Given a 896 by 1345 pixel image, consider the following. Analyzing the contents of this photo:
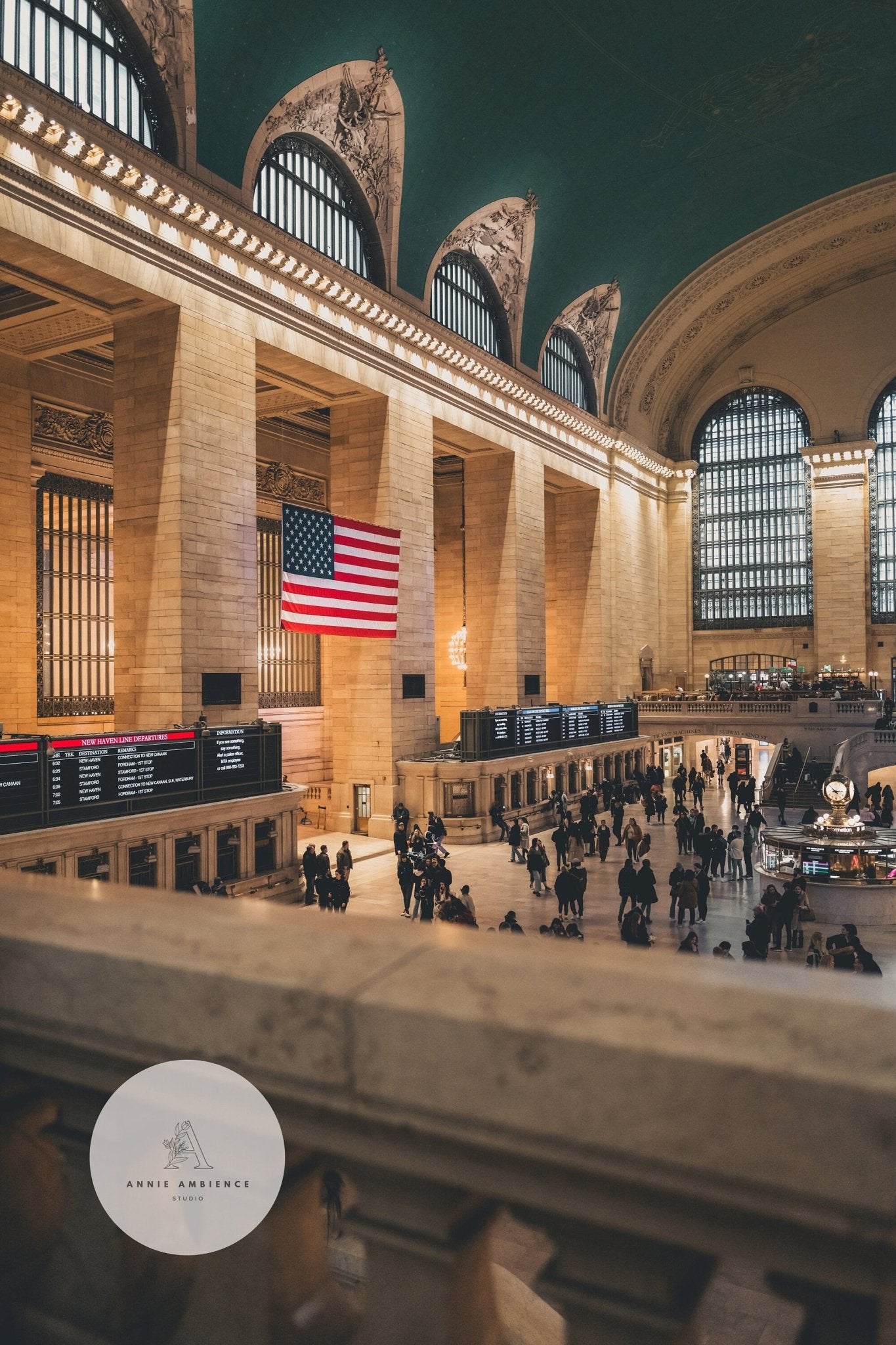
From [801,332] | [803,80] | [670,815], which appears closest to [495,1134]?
[670,815]

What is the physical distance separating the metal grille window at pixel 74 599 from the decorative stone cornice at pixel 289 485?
5.70m

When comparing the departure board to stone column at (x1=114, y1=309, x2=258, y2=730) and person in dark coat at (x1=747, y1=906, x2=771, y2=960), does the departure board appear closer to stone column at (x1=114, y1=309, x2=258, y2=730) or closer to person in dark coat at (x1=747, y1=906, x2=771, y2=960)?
stone column at (x1=114, y1=309, x2=258, y2=730)

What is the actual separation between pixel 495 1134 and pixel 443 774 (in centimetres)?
2038

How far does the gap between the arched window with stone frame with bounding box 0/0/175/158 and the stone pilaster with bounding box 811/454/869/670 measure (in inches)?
1188

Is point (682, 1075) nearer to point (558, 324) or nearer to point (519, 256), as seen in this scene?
point (519, 256)

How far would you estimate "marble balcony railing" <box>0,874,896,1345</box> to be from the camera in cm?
109

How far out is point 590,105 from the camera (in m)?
24.0

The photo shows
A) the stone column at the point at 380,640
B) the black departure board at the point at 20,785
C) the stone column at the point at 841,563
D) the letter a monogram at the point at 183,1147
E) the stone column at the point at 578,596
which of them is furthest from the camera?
the stone column at the point at 841,563

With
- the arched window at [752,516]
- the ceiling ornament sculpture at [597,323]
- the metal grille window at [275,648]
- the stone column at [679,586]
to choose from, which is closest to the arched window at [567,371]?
the ceiling ornament sculpture at [597,323]

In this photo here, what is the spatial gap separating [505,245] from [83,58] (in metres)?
13.9

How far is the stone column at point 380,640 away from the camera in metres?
22.3

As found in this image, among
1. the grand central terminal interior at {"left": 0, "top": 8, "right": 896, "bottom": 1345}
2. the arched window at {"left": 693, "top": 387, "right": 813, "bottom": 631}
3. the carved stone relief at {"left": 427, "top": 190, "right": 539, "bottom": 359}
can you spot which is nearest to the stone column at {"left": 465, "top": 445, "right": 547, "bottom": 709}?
the grand central terminal interior at {"left": 0, "top": 8, "right": 896, "bottom": 1345}

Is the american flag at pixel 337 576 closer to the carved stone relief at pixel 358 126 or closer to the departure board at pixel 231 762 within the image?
the departure board at pixel 231 762

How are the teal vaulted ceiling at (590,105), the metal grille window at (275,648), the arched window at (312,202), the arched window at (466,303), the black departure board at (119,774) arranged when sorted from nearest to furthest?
the black departure board at (119,774)
the teal vaulted ceiling at (590,105)
the arched window at (312,202)
the arched window at (466,303)
the metal grille window at (275,648)
